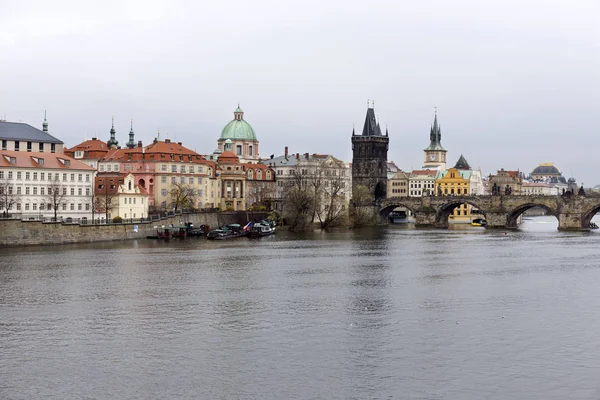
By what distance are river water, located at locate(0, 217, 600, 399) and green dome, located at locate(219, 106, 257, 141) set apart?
10330 centimetres

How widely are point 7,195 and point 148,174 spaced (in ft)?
93.6

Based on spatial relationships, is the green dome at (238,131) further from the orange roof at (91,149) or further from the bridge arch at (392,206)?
the orange roof at (91,149)

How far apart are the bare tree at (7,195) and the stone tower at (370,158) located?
3477 inches

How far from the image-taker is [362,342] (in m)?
33.3

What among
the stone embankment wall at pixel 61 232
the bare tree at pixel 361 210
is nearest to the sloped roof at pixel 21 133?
the stone embankment wall at pixel 61 232

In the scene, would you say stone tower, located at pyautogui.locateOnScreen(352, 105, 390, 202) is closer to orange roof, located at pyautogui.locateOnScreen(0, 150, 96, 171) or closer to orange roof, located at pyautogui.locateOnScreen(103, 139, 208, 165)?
orange roof, located at pyautogui.locateOnScreen(103, 139, 208, 165)

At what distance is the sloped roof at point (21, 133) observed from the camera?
9344 centimetres

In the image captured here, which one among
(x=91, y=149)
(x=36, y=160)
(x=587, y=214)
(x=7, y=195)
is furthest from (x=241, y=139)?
(x=7, y=195)

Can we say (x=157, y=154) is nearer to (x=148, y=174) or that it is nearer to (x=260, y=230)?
(x=148, y=174)

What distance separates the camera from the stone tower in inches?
6516

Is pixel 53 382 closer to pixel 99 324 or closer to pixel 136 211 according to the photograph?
pixel 99 324

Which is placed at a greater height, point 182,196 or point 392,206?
point 182,196

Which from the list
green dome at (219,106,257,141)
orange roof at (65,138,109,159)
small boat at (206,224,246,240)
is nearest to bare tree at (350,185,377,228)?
small boat at (206,224,246,240)

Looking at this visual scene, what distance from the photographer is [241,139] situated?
6526 inches
